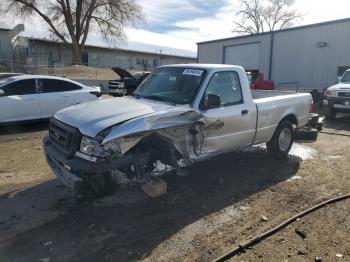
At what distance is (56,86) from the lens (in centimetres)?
1045

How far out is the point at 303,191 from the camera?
17.6 feet

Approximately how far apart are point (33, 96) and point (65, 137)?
605cm

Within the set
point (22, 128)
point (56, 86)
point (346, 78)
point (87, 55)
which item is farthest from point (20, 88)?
point (87, 55)

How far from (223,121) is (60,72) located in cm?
2901

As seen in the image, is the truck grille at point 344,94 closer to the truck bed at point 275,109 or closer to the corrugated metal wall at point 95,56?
the truck bed at point 275,109

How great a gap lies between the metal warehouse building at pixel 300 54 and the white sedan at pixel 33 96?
556 inches

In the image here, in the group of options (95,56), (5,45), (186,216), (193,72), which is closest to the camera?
(186,216)

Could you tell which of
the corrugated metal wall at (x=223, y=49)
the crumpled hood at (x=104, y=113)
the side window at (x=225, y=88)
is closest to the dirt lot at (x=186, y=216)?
the crumpled hood at (x=104, y=113)

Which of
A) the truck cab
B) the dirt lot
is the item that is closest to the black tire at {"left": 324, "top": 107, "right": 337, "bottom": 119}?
the truck cab

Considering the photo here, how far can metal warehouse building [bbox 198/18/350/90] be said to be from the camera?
18.4m

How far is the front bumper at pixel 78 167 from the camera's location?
4102mm

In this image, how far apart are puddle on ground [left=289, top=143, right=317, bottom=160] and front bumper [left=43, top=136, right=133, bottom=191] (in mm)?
4551

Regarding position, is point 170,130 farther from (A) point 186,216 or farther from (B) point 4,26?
(B) point 4,26

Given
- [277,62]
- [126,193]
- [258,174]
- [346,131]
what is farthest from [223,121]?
[277,62]
